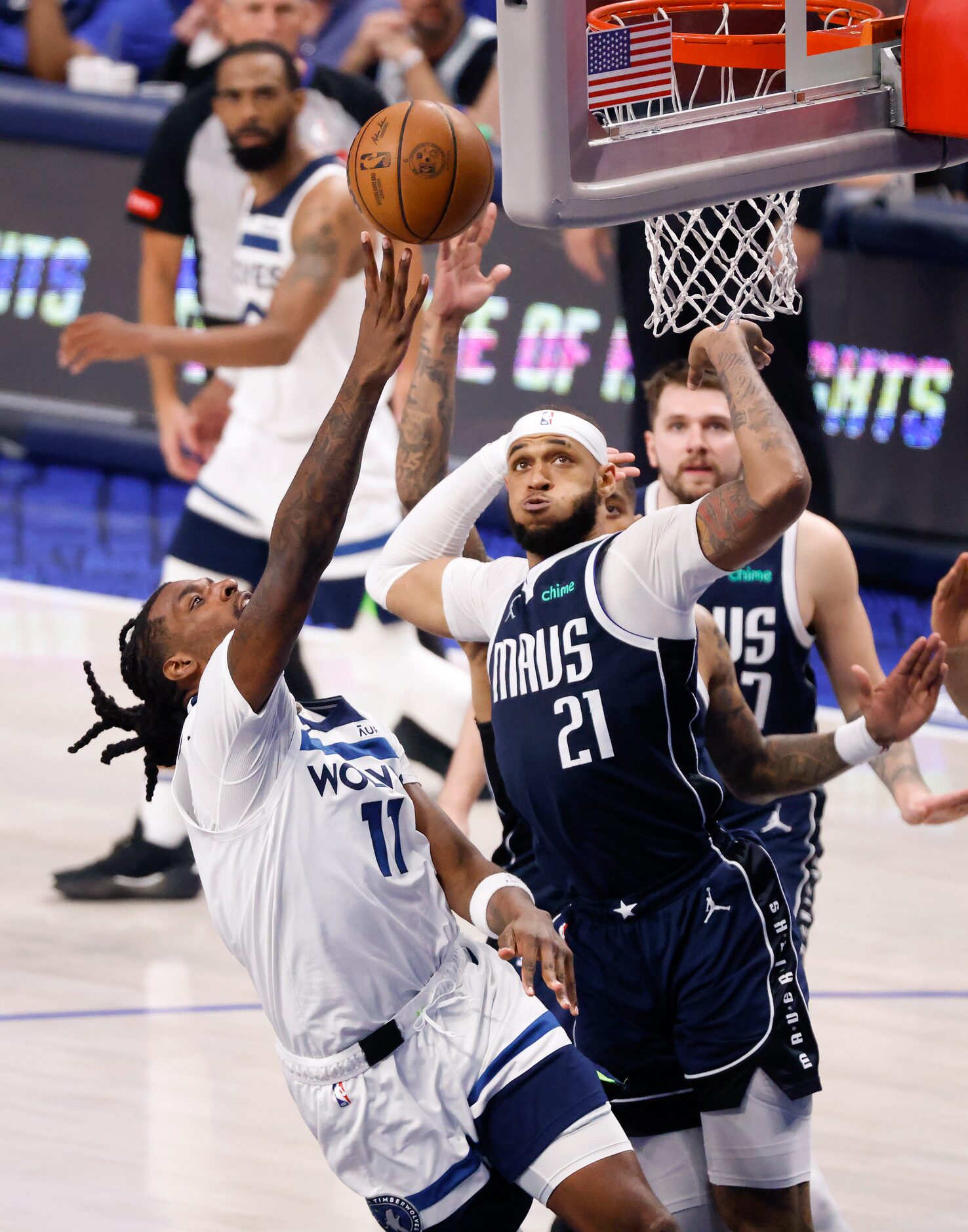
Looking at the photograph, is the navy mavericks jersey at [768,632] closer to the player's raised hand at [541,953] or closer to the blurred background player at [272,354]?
the player's raised hand at [541,953]

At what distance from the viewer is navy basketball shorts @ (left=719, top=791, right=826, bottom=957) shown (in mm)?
5004

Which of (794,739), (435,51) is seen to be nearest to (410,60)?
(435,51)

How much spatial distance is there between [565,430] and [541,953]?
1.25 meters

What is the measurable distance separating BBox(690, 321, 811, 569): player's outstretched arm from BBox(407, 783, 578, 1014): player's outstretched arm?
69cm

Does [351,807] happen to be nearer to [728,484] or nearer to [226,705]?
[226,705]

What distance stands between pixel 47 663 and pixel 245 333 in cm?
259

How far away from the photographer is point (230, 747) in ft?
12.0

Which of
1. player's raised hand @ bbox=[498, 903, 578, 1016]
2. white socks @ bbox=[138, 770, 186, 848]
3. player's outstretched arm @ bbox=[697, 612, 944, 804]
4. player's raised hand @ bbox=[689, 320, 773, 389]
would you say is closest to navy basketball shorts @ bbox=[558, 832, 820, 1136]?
player's outstretched arm @ bbox=[697, 612, 944, 804]

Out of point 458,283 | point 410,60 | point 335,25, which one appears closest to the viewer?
point 458,283

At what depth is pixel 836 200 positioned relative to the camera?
9.88 metres

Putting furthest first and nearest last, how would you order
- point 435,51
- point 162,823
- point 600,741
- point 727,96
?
point 435,51
point 162,823
point 727,96
point 600,741

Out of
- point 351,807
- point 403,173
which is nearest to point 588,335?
point 403,173

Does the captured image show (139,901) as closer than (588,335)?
Yes

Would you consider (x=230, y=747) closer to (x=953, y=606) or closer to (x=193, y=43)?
(x=953, y=606)
